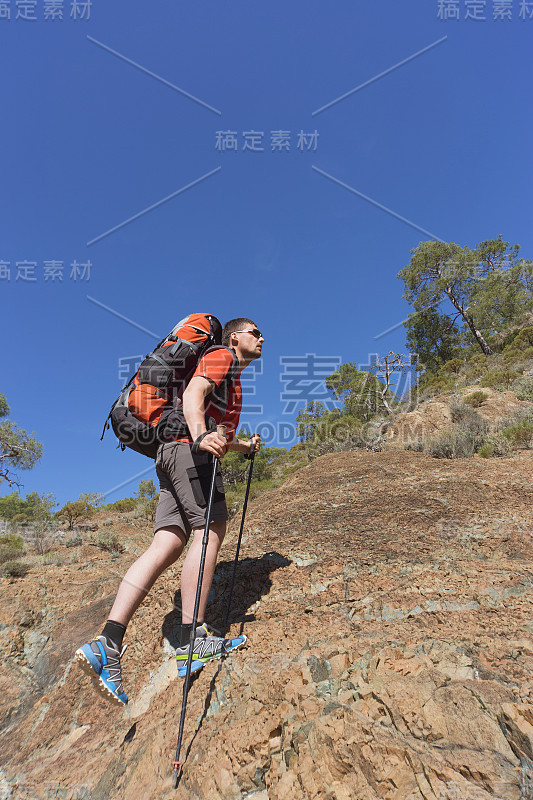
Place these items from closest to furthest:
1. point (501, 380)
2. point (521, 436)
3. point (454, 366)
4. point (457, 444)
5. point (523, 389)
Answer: point (521, 436), point (457, 444), point (523, 389), point (501, 380), point (454, 366)

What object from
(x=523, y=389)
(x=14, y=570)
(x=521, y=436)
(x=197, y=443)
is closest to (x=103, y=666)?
(x=197, y=443)

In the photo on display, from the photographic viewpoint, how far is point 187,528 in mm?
2348

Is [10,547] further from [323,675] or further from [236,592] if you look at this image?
[323,675]

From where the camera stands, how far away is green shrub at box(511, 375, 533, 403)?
33.6ft

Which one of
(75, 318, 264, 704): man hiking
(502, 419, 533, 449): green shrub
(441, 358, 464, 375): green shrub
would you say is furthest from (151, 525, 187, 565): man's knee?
(441, 358, 464, 375): green shrub

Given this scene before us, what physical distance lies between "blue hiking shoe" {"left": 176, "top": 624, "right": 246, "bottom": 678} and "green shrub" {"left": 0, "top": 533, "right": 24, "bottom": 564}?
6.72 meters

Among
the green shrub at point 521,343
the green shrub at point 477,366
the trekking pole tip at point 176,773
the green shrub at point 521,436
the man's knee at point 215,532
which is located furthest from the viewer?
the green shrub at point 521,343

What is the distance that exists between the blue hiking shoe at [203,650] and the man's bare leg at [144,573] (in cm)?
39

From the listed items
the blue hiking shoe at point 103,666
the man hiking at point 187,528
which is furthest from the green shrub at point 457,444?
the blue hiking shoe at point 103,666

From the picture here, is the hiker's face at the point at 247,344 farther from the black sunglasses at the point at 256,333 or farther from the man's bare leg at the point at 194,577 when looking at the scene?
the man's bare leg at the point at 194,577

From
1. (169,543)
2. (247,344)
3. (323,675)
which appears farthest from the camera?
(247,344)

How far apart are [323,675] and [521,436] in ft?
21.0

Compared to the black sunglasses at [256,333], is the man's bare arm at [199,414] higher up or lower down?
lower down

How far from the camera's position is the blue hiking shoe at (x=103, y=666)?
1825 mm
